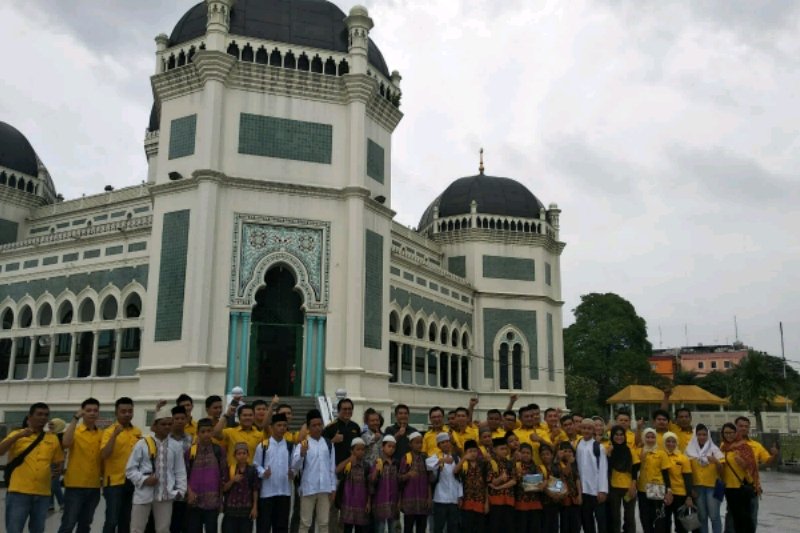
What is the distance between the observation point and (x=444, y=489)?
28.4ft

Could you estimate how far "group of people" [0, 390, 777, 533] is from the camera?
754 centimetres

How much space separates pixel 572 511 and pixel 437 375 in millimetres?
20581

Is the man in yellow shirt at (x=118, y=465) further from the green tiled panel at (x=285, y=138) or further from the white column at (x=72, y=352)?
the white column at (x=72, y=352)

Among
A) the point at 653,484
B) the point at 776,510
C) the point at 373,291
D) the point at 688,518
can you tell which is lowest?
the point at 776,510

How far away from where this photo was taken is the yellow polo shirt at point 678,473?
9117mm

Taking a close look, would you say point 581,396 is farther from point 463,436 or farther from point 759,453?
point 463,436

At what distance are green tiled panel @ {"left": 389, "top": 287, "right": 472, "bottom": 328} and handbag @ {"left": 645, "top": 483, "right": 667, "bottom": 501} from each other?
17.3 meters

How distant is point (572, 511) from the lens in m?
8.88

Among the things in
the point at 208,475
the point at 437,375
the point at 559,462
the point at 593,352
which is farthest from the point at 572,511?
the point at 593,352

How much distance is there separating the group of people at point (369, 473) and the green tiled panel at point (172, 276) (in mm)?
10395

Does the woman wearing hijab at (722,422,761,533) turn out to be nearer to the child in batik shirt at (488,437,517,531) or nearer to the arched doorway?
the child in batik shirt at (488,437,517,531)

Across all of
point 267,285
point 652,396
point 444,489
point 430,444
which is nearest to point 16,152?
point 267,285

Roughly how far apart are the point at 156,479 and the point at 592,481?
5.49 metres

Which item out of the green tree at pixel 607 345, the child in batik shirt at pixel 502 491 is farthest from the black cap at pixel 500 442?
the green tree at pixel 607 345
